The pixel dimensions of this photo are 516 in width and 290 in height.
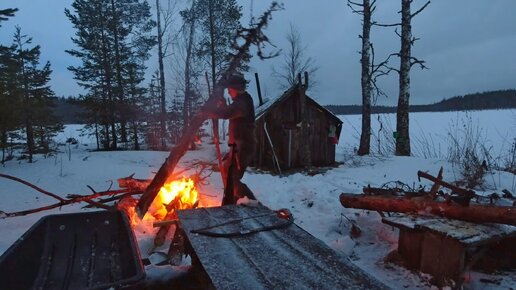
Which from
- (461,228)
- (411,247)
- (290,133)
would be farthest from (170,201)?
(290,133)

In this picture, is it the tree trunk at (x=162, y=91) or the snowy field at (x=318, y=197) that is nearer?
the snowy field at (x=318, y=197)

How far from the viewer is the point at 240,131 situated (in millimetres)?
6004

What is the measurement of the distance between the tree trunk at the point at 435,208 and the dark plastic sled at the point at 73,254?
3.76 m

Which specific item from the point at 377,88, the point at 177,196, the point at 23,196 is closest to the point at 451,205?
the point at 177,196

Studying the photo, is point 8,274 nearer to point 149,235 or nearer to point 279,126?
point 149,235

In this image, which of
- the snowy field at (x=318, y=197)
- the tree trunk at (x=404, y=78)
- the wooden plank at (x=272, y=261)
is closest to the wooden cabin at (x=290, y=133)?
the snowy field at (x=318, y=197)

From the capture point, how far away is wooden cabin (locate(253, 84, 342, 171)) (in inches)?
595

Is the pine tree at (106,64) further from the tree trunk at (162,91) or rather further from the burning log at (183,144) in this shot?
the burning log at (183,144)

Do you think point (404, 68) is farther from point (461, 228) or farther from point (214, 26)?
point (214, 26)

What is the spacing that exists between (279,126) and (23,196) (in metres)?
10.5

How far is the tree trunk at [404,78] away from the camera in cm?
1398

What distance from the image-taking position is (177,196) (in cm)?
625

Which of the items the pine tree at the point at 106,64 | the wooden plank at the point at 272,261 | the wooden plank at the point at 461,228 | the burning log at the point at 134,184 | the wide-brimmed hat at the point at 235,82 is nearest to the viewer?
the wooden plank at the point at 272,261

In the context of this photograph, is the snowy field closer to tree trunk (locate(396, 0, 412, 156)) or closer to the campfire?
the campfire
